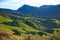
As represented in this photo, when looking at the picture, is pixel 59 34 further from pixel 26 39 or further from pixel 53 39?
pixel 26 39

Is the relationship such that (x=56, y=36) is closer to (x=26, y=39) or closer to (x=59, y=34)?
(x=59, y=34)

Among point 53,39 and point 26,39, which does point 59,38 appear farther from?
point 26,39

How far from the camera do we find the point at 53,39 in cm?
6212

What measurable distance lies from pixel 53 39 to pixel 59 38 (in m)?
2.37

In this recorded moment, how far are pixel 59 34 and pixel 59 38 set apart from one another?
1.61 m

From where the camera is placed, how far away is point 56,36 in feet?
204

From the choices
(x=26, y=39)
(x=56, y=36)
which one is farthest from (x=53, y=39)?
(x=26, y=39)

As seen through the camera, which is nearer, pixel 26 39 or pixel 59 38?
pixel 59 38

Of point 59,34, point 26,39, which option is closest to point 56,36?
point 59,34

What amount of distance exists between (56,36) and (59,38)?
1.71m

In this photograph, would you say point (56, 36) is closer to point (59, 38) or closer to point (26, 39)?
point (59, 38)

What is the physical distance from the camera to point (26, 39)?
65.1 metres

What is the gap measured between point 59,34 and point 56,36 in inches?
48.7
